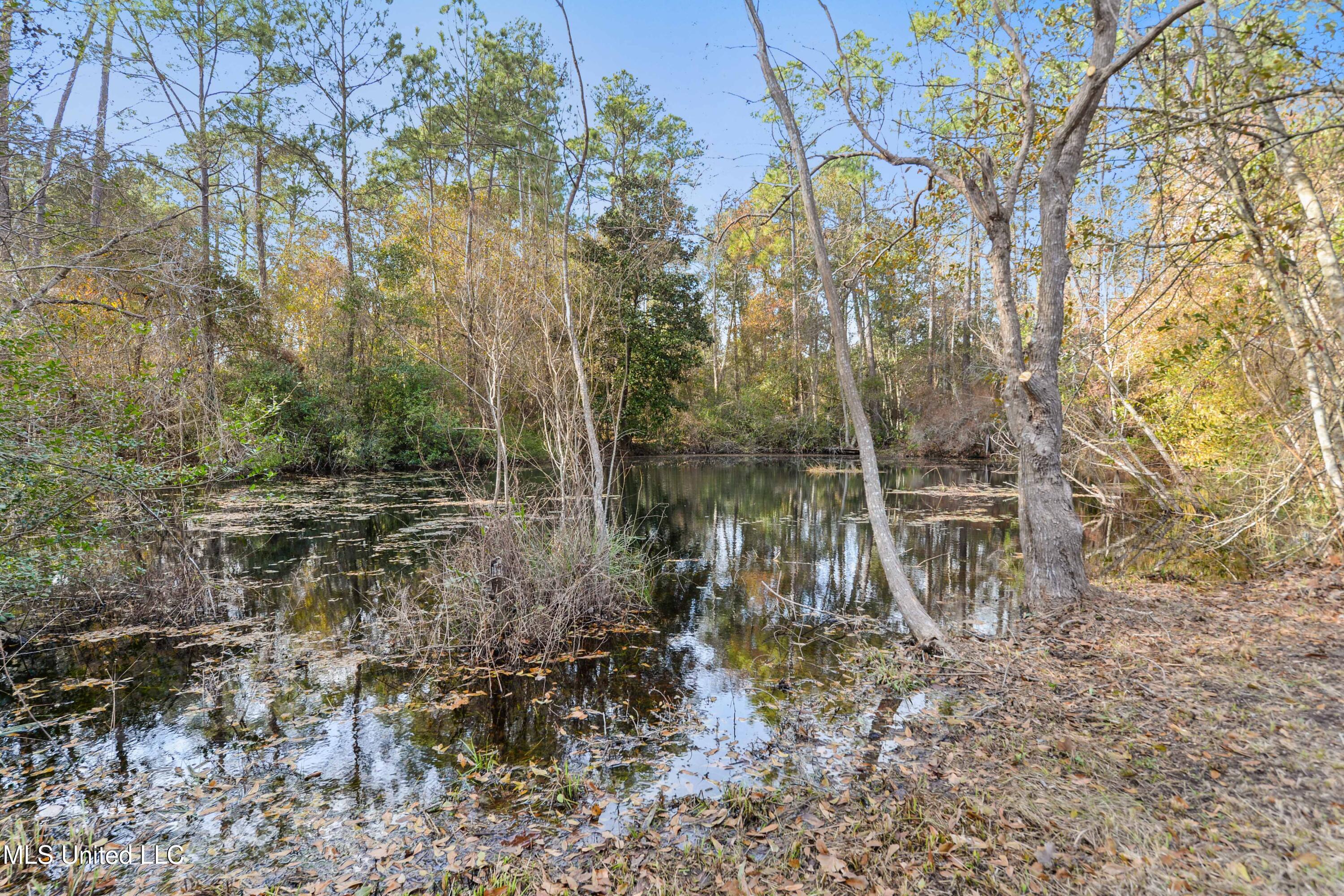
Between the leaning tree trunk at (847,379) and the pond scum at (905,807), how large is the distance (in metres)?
0.88

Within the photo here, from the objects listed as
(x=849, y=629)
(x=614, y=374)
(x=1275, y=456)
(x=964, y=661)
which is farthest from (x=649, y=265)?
(x=614, y=374)

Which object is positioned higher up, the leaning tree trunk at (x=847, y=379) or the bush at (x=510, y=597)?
the leaning tree trunk at (x=847, y=379)

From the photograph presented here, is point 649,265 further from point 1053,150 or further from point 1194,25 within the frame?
point 1194,25

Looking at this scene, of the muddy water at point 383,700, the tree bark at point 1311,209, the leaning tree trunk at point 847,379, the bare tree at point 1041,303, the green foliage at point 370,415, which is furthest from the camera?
the green foliage at point 370,415

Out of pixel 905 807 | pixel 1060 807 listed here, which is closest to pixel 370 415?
pixel 905 807

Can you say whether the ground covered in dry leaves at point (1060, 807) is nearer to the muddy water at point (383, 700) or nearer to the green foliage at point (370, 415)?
the muddy water at point (383, 700)

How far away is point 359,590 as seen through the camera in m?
8.22

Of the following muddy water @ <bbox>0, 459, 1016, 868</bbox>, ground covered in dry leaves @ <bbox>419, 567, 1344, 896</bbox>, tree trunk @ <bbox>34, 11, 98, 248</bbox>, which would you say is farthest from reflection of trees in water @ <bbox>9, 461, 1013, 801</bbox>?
tree trunk @ <bbox>34, 11, 98, 248</bbox>

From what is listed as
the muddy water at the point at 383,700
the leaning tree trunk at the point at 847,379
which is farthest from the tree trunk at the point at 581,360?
the leaning tree trunk at the point at 847,379

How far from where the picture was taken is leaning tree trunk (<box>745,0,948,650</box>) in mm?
5688

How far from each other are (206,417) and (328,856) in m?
6.25

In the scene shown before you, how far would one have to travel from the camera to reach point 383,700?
5.19 meters

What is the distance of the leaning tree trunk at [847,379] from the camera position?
5688 millimetres

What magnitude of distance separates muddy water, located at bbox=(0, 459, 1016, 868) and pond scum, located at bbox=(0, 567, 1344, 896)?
2.0 inches
